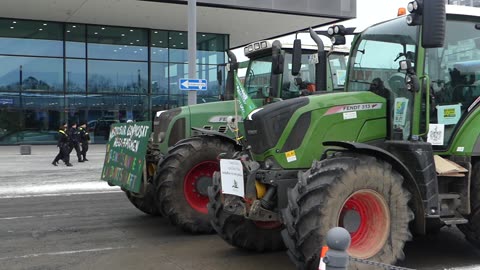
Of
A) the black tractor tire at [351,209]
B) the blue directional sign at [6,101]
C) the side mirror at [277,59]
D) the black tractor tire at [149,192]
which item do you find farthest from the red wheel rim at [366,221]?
the blue directional sign at [6,101]

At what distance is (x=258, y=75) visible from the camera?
8.88 meters

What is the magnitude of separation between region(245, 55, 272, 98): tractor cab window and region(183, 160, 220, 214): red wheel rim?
1.77m

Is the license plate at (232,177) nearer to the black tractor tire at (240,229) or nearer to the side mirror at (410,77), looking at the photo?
the black tractor tire at (240,229)

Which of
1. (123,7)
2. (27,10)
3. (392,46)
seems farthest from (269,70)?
(27,10)

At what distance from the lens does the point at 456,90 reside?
19.1ft

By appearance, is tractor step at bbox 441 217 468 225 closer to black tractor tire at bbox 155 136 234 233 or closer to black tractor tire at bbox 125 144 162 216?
black tractor tire at bbox 155 136 234 233

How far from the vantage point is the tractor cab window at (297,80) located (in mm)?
8281

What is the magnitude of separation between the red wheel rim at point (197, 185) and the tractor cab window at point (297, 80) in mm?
1737

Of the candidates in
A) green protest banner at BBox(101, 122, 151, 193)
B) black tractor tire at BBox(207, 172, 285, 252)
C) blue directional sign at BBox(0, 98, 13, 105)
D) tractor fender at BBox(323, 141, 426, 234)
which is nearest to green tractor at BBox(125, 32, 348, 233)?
green protest banner at BBox(101, 122, 151, 193)

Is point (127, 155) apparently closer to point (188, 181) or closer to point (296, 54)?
point (188, 181)

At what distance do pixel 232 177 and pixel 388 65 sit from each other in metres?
2.15

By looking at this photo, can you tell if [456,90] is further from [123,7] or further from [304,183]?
[123,7]

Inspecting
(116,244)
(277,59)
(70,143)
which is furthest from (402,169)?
(70,143)

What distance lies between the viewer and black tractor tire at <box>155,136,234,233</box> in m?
7.27
